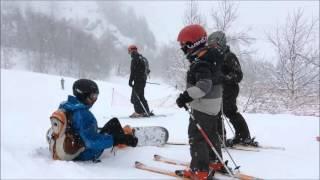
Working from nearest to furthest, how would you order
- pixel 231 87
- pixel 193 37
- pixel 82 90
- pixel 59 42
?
pixel 193 37, pixel 82 90, pixel 231 87, pixel 59 42

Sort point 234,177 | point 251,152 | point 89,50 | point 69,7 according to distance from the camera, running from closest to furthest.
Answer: point 234,177, point 251,152, point 89,50, point 69,7

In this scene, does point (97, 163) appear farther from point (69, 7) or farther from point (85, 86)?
point (69, 7)

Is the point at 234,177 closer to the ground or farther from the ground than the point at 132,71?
closer to the ground

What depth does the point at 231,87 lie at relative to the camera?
6.36 meters

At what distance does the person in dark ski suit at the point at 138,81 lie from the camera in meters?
10.5

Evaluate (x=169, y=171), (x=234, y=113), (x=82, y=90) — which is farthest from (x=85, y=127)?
(x=234, y=113)

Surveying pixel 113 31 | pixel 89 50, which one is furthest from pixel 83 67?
pixel 113 31

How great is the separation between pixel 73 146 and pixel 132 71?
5.46 metres

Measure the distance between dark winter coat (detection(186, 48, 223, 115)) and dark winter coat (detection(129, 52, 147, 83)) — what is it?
18.7 feet

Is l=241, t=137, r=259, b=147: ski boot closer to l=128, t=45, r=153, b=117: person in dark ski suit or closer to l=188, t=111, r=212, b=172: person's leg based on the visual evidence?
l=188, t=111, r=212, b=172: person's leg

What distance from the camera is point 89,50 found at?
89812 millimetres

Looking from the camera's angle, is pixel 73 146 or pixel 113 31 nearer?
pixel 73 146

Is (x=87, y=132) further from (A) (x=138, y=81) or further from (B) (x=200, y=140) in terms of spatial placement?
(A) (x=138, y=81)

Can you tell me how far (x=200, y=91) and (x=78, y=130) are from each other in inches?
66.4
